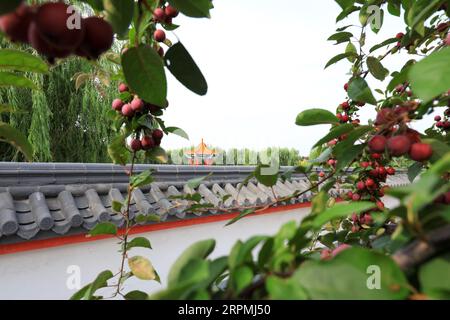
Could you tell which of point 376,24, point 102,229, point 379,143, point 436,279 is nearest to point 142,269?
point 102,229

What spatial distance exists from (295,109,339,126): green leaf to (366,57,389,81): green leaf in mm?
492

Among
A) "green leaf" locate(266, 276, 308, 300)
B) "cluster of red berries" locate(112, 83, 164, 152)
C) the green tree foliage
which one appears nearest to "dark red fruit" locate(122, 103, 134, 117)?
"cluster of red berries" locate(112, 83, 164, 152)

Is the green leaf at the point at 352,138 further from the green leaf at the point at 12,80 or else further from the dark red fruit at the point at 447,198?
the green leaf at the point at 12,80

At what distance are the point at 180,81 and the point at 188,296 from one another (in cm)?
35

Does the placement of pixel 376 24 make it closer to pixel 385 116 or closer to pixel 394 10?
pixel 394 10

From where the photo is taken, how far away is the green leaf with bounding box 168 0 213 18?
17.9 inches

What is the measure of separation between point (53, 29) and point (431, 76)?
37cm

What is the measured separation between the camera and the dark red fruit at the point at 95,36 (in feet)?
1.03

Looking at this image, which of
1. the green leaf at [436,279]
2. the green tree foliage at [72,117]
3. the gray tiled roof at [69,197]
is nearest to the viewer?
the green leaf at [436,279]

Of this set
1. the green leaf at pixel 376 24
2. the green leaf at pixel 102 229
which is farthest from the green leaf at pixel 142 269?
the green leaf at pixel 376 24

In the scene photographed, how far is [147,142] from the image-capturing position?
2.66 ft

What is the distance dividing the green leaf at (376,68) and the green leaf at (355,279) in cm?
93

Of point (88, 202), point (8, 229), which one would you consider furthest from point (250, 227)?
point (8, 229)
